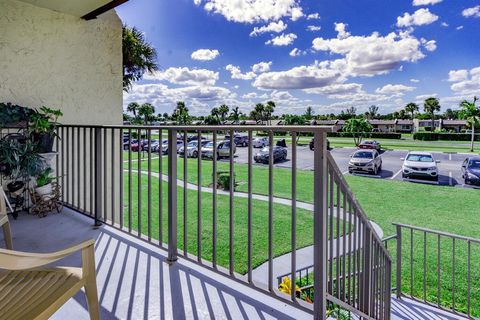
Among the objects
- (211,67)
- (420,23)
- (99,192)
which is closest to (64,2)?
(99,192)

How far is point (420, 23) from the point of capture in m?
36.1

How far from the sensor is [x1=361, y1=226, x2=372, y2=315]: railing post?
213 centimetres

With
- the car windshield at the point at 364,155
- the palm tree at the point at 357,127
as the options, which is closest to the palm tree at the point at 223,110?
the palm tree at the point at 357,127

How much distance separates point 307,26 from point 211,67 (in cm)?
1257

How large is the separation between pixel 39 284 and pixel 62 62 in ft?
11.2

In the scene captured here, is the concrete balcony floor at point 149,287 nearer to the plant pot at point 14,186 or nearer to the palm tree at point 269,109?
the plant pot at point 14,186

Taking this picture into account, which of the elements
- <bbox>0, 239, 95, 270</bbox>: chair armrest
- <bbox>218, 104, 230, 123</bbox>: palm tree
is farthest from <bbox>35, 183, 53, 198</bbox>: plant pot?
<bbox>218, 104, 230, 123</bbox>: palm tree

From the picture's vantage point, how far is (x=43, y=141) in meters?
3.14

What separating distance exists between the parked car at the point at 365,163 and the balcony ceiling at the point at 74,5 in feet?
46.9

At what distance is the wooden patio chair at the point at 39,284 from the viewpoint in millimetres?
965

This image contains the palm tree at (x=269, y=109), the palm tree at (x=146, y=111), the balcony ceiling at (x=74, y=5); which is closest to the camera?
the balcony ceiling at (x=74, y=5)

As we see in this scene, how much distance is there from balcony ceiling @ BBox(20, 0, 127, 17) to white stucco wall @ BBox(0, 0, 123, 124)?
0.11 m

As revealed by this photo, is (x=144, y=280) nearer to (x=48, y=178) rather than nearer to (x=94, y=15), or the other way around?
(x=48, y=178)

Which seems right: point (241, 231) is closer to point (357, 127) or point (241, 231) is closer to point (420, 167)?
point (420, 167)
